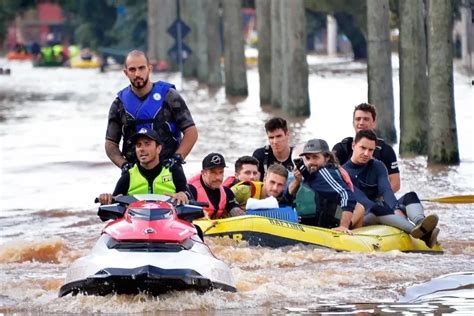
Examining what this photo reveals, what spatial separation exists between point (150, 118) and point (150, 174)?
1055 millimetres

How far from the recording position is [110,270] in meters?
12.7

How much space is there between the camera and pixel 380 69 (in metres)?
33.1

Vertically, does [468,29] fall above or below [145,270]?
above

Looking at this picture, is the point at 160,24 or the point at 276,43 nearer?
the point at 276,43

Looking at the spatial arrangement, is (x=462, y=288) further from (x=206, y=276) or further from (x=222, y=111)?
(x=222, y=111)

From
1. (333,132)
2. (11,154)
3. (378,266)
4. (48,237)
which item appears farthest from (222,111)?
(378,266)

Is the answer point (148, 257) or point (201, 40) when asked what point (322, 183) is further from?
point (201, 40)

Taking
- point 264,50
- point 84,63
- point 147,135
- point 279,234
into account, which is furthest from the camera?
point 84,63

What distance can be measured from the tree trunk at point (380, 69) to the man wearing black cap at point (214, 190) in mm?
16078

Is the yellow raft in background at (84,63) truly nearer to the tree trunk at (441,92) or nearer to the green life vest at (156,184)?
the tree trunk at (441,92)

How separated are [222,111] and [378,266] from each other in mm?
33656

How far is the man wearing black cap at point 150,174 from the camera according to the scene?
1373 centimetres

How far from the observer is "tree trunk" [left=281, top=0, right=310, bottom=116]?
4306cm

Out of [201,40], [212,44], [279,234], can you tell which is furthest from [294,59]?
[201,40]
